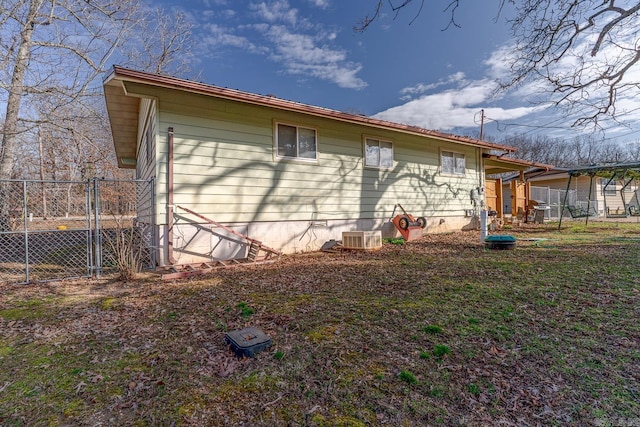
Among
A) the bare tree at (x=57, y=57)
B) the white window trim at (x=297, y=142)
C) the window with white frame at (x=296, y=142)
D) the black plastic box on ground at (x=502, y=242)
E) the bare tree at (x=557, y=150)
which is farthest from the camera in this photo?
the bare tree at (x=557, y=150)

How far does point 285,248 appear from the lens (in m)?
7.04

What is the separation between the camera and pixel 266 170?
6.73m

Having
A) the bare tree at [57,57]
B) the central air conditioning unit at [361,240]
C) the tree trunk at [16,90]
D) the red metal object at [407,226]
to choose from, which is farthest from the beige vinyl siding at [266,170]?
the tree trunk at [16,90]

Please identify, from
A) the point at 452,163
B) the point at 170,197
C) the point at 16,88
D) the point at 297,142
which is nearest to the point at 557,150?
the point at 452,163

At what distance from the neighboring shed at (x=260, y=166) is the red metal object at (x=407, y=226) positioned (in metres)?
0.35

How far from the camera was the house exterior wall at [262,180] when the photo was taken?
5.74 metres

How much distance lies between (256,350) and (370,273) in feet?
9.96

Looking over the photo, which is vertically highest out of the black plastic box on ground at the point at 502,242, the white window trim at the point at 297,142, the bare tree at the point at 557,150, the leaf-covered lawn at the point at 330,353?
the bare tree at the point at 557,150

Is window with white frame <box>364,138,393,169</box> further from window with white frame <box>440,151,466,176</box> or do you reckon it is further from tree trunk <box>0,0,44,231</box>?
tree trunk <box>0,0,44,231</box>

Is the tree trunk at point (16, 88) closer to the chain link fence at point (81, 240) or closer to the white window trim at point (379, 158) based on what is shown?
the chain link fence at point (81, 240)

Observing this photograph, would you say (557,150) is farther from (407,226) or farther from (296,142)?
(296,142)

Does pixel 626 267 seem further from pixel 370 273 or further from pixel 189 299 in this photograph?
pixel 189 299

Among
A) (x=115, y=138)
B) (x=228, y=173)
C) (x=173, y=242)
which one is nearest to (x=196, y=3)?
(x=115, y=138)

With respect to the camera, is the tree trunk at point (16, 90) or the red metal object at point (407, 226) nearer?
the red metal object at point (407, 226)
